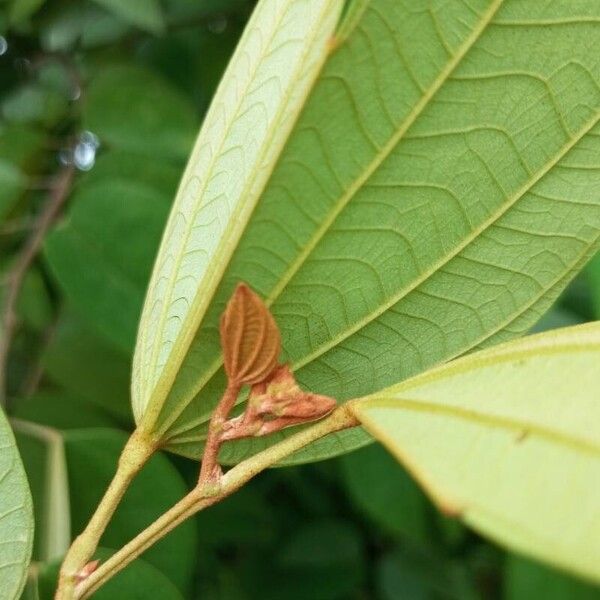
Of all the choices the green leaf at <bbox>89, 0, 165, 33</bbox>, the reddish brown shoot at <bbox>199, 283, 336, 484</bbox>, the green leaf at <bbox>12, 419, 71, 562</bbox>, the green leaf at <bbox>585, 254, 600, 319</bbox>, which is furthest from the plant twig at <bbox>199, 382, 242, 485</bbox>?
the green leaf at <bbox>89, 0, 165, 33</bbox>

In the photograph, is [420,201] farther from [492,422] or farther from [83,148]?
[83,148]

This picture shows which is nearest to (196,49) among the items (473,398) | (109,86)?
(109,86)

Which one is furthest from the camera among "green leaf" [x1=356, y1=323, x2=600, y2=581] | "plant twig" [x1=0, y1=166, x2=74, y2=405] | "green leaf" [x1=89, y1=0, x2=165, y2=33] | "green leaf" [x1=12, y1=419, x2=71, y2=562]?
"plant twig" [x1=0, y1=166, x2=74, y2=405]

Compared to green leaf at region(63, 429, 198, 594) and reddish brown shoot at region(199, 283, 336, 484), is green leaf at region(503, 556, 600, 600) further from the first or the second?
reddish brown shoot at region(199, 283, 336, 484)

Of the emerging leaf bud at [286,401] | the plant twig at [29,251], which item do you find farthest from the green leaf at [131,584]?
the plant twig at [29,251]

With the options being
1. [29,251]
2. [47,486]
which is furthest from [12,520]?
[29,251]

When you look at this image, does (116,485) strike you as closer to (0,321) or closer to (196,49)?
(0,321)

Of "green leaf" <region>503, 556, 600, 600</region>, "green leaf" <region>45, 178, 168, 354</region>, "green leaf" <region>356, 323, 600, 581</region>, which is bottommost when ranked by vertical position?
"green leaf" <region>503, 556, 600, 600</region>
